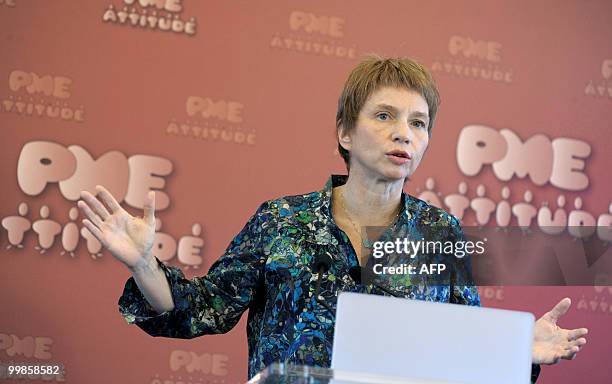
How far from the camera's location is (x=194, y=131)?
3.90 metres

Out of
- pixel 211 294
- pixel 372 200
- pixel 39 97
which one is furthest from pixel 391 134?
pixel 39 97

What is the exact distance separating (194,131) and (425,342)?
7.58 feet

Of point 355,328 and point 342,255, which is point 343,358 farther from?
point 342,255

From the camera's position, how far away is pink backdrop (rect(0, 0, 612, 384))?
3.75 m

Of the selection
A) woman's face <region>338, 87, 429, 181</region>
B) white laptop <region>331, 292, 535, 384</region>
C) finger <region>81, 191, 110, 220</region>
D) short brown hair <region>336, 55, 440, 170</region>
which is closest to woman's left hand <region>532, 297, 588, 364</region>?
white laptop <region>331, 292, 535, 384</region>

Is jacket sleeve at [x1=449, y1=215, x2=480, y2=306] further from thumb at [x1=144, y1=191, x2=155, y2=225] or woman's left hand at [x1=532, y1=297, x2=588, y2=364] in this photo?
thumb at [x1=144, y1=191, x2=155, y2=225]

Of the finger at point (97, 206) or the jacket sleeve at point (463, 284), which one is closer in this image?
the finger at point (97, 206)

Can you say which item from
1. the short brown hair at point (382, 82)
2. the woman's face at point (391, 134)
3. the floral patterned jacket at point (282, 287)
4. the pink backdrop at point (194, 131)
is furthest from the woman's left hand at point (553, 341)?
the pink backdrop at point (194, 131)

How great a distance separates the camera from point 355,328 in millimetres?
1764

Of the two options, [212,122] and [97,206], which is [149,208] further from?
[212,122]

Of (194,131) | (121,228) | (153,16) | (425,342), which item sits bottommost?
(425,342)

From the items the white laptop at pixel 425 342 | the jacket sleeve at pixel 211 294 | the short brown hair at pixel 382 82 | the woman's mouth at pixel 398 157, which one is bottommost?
the white laptop at pixel 425 342

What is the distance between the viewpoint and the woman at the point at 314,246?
2.17 m

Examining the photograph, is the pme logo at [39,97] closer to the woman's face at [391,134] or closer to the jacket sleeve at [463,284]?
the woman's face at [391,134]
